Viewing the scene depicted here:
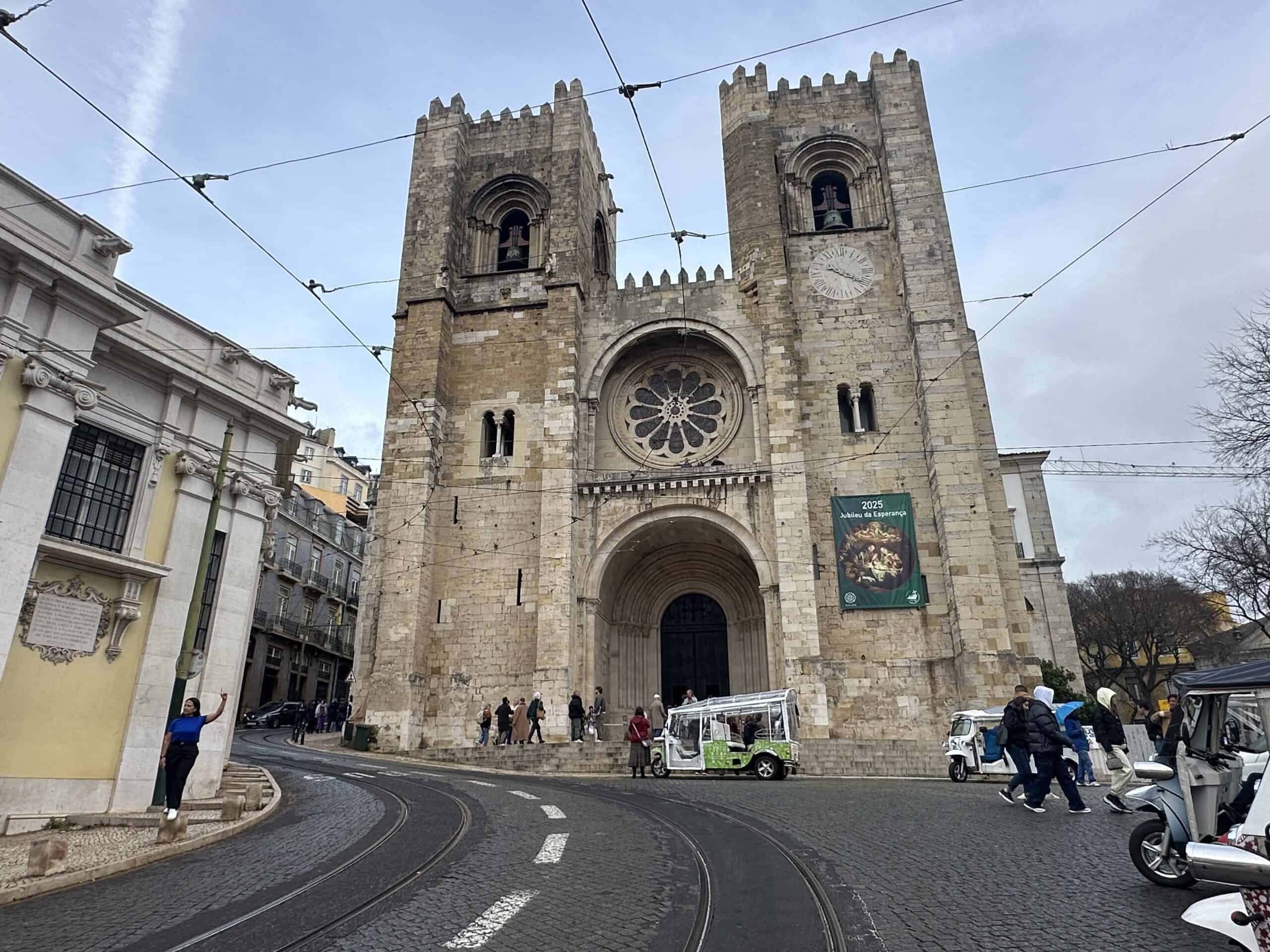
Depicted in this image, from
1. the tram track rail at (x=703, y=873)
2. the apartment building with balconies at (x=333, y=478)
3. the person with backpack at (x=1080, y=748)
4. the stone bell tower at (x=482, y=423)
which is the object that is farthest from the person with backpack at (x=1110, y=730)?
the apartment building with balconies at (x=333, y=478)

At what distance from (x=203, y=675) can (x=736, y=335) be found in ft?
52.5

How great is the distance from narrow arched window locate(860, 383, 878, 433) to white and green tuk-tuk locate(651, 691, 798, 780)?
8902mm

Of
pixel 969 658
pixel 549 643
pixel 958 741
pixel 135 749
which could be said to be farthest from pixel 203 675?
pixel 969 658

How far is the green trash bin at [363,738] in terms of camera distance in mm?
18312

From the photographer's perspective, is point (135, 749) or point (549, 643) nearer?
point (135, 749)

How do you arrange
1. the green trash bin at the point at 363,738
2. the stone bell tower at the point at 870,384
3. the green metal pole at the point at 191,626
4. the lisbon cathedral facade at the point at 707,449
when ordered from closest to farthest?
the green metal pole at the point at 191,626 → the stone bell tower at the point at 870,384 → the green trash bin at the point at 363,738 → the lisbon cathedral facade at the point at 707,449

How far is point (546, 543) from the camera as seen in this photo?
1988cm

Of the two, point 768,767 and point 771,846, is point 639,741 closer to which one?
point 768,767

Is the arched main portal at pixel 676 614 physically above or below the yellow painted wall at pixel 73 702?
above

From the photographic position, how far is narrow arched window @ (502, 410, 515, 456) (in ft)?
72.4

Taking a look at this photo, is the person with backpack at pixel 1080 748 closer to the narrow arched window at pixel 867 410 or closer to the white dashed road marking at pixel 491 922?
the white dashed road marking at pixel 491 922

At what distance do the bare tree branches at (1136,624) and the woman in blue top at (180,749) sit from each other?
35995mm

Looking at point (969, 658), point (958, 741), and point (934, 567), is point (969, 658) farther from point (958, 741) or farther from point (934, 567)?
point (958, 741)

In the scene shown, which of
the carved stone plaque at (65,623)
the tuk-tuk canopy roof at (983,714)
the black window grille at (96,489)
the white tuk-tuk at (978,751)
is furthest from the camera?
the tuk-tuk canopy roof at (983,714)
